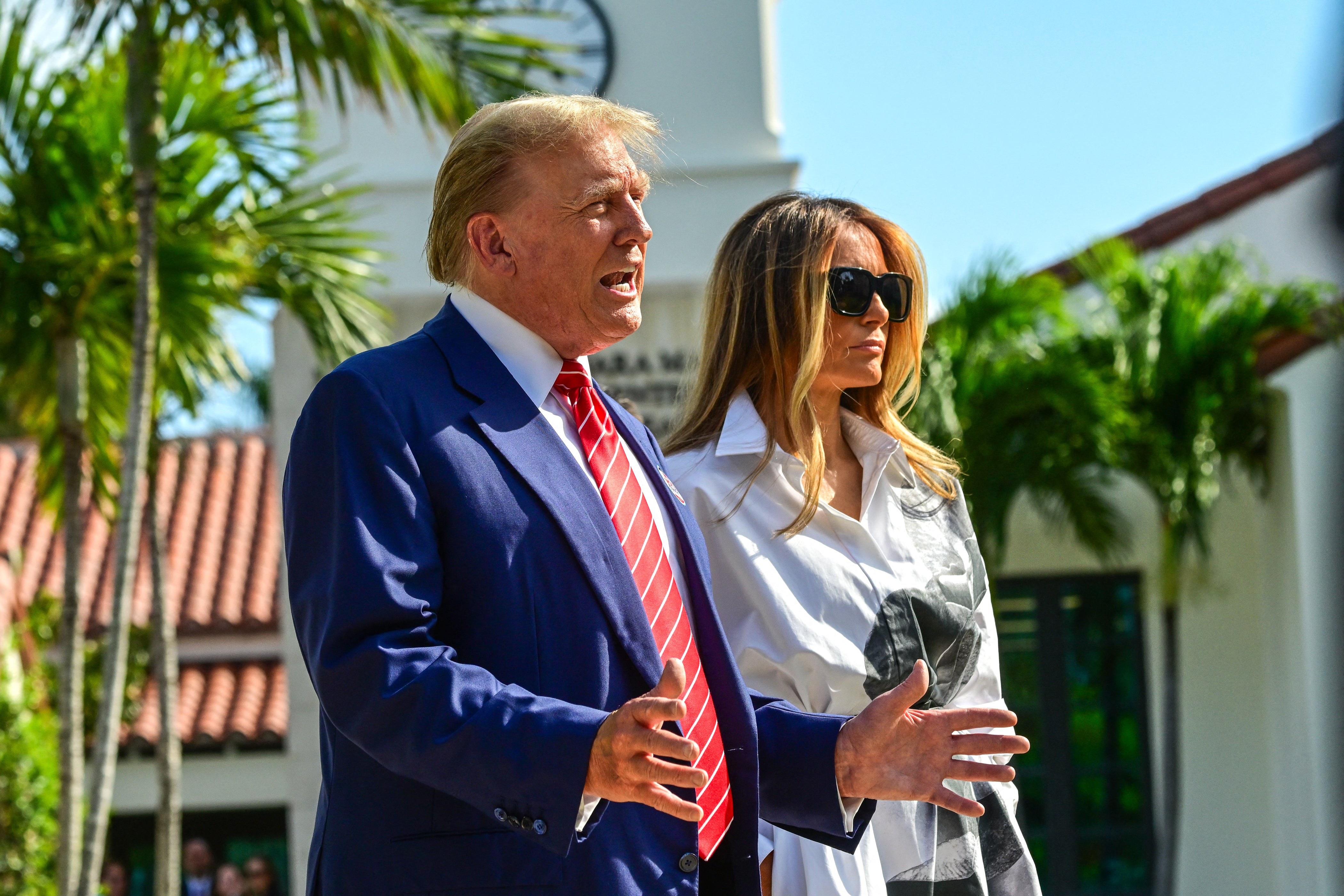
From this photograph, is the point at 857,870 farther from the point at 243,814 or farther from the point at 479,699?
the point at 243,814

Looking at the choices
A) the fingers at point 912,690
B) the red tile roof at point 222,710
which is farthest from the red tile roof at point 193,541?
the fingers at point 912,690

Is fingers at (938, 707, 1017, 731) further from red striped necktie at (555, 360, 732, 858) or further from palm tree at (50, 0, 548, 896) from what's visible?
palm tree at (50, 0, 548, 896)

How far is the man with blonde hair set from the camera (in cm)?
148

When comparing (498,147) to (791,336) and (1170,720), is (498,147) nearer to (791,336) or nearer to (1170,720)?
(791,336)

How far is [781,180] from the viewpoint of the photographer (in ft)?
29.8

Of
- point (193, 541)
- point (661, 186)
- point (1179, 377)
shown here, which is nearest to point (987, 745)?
point (661, 186)

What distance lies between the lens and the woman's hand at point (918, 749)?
5.82ft

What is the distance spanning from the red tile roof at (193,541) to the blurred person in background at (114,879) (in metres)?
2.34

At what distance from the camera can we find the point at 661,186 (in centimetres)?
855

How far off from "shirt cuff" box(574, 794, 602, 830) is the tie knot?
619mm

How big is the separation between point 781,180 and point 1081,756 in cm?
450

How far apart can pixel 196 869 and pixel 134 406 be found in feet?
31.1

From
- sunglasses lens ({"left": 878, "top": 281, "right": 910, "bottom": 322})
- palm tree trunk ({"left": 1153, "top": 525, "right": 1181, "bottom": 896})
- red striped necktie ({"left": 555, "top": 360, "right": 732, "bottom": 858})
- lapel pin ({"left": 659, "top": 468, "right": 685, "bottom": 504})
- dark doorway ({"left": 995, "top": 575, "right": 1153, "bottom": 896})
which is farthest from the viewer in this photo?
dark doorway ({"left": 995, "top": 575, "right": 1153, "bottom": 896})

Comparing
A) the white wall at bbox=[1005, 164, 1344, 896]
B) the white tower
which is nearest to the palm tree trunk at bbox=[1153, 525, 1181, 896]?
the white wall at bbox=[1005, 164, 1344, 896]
